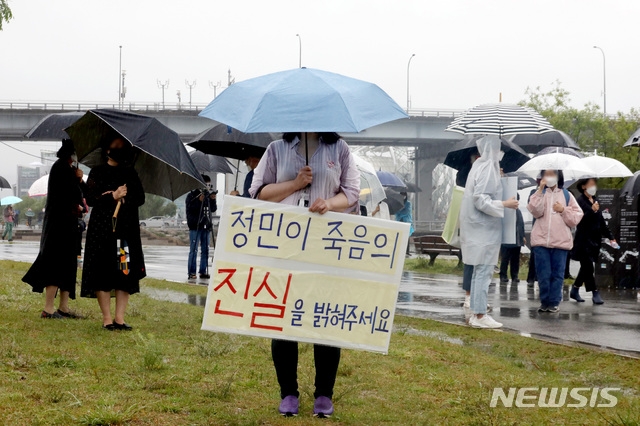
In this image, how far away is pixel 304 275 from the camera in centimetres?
596

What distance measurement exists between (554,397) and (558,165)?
827 cm

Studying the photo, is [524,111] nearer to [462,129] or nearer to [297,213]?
[462,129]

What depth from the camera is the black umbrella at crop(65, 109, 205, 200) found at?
913 cm

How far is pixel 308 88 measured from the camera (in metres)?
6.01

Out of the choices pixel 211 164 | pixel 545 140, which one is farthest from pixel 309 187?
pixel 545 140

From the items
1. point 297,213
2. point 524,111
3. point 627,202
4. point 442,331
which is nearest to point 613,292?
point 627,202

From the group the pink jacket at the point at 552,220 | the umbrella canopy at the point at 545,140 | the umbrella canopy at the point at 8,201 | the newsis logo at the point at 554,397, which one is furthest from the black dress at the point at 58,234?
the umbrella canopy at the point at 8,201

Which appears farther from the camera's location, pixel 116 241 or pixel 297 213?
pixel 116 241

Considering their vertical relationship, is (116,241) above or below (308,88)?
below

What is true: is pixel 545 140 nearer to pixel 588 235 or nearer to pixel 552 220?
pixel 588 235

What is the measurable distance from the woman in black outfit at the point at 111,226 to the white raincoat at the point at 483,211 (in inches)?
148

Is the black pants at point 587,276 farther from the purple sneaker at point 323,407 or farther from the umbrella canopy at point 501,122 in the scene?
the purple sneaker at point 323,407

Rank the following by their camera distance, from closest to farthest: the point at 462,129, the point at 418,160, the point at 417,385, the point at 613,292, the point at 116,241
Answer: the point at 417,385
the point at 116,241
the point at 462,129
the point at 613,292
the point at 418,160

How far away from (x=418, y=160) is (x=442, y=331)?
7101 cm
